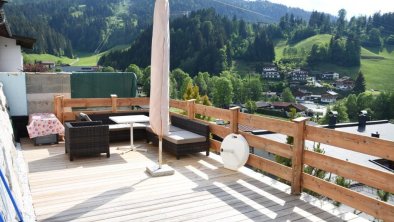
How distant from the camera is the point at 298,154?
4.67 metres

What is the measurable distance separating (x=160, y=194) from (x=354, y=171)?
2.53m

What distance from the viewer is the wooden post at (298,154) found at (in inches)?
183

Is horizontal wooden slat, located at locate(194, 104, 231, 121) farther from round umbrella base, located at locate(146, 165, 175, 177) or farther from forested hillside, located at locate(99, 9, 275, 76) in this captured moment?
forested hillside, located at locate(99, 9, 275, 76)

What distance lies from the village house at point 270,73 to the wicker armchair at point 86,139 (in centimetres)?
12129

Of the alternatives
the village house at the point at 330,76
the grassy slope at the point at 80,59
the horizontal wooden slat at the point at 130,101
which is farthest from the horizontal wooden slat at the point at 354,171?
the village house at the point at 330,76

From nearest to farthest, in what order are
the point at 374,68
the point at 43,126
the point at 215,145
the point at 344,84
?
the point at 215,145 → the point at 43,126 → the point at 344,84 → the point at 374,68

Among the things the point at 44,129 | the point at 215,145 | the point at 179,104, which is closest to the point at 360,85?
the point at 179,104

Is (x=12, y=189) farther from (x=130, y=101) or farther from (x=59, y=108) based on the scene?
(x=130, y=101)

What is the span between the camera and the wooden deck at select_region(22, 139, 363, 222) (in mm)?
3967

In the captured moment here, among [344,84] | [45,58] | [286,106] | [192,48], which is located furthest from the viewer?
[344,84]

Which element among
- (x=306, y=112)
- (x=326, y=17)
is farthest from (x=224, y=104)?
(x=326, y=17)

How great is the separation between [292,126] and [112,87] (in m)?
6.81

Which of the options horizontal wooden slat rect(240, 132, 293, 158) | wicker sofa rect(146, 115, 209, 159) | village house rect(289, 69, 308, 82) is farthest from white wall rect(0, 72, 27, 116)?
village house rect(289, 69, 308, 82)

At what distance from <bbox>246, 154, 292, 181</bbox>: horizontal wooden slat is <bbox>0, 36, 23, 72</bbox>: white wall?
11.8 metres
